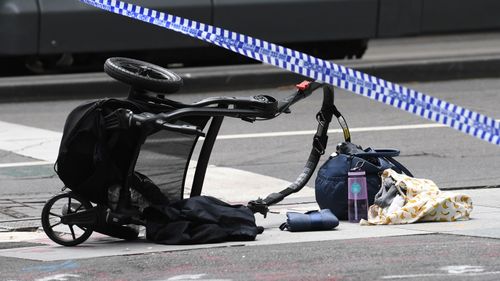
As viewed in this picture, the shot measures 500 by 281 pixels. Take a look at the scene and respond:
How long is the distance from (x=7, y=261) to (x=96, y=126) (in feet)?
3.13

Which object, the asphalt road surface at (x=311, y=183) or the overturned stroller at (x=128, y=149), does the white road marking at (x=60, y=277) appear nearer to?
the asphalt road surface at (x=311, y=183)

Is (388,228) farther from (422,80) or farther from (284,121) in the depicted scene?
(422,80)

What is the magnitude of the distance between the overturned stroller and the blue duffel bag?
25.4 inches

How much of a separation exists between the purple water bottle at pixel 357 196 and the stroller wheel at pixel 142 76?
1290 mm

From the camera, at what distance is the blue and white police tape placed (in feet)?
22.9

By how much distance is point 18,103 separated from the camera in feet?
51.7

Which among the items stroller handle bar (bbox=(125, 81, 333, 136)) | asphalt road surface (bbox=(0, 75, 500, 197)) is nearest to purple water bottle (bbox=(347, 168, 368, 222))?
stroller handle bar (bbox=(125, 81, 333, 136))

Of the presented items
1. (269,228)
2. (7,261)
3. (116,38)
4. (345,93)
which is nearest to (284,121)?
(345,93)

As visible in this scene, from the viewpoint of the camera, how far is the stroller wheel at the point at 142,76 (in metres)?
7.71

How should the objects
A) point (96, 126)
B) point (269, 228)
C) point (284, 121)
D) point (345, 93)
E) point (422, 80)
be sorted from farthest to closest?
1. point (422, 80)
2. point (345, 93)
3. point (284, 121)
4. point (269, 228)
5. point (96, 126)

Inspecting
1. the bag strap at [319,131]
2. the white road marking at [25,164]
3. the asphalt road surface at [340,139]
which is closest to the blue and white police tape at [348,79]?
the bag strap at [319,131]

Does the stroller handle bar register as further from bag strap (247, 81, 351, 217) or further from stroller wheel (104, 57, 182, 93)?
bag strap (247, 81, 351, 217)

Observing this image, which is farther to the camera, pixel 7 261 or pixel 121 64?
pixel 121 64

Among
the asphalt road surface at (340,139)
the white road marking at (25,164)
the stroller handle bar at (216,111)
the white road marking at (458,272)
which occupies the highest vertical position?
the stroller handle bar at (216,111)
